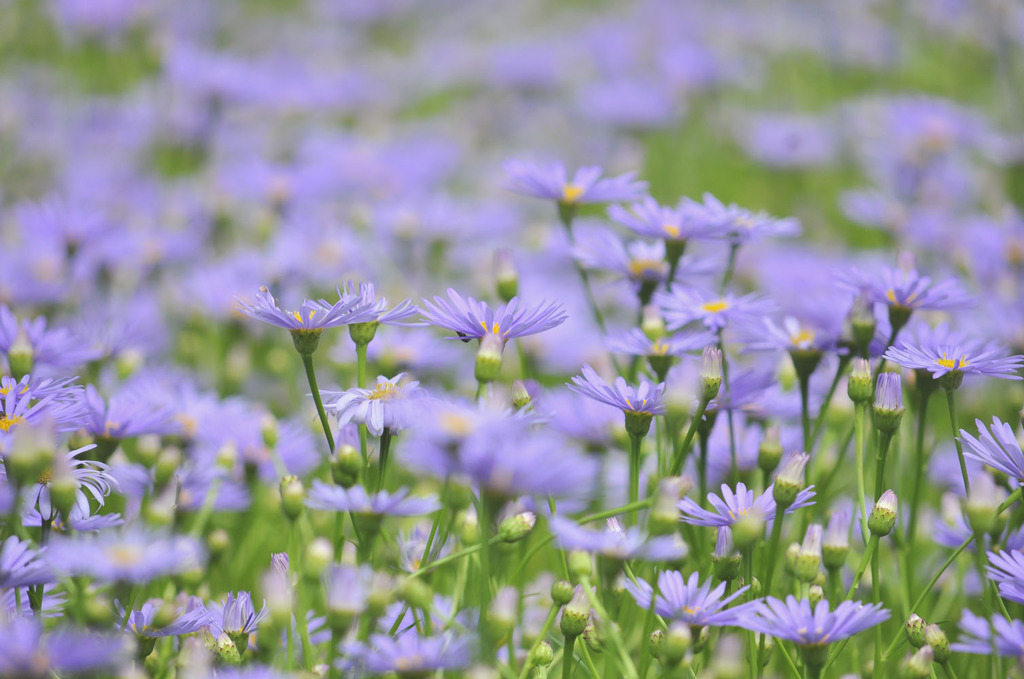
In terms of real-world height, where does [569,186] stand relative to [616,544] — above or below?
above

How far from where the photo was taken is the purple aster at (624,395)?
4.29ft

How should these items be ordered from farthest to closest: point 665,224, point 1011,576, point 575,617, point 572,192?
point 572,192 < point 665,224 < point 1011,576 < point 575,617

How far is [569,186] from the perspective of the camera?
187 cm

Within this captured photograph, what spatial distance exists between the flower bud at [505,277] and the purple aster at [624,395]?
418mm

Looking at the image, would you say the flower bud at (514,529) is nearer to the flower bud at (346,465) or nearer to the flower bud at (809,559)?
the flower bud at (346,465)

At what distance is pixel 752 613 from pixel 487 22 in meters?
6.83

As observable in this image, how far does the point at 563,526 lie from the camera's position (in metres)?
1.08

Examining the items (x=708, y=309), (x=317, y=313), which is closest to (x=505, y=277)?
(x=708, y=309)

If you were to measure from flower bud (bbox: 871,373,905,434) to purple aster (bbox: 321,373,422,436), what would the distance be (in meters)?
0.69

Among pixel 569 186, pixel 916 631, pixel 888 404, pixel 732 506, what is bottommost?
pixel 916 631

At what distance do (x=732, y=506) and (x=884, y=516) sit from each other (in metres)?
0.21

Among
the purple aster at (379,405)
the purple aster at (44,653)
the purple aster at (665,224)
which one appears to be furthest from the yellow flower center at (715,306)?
the purple aster at (44,653)

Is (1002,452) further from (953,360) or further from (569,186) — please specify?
(569,186)

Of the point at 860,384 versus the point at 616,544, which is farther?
the point at 860,384
